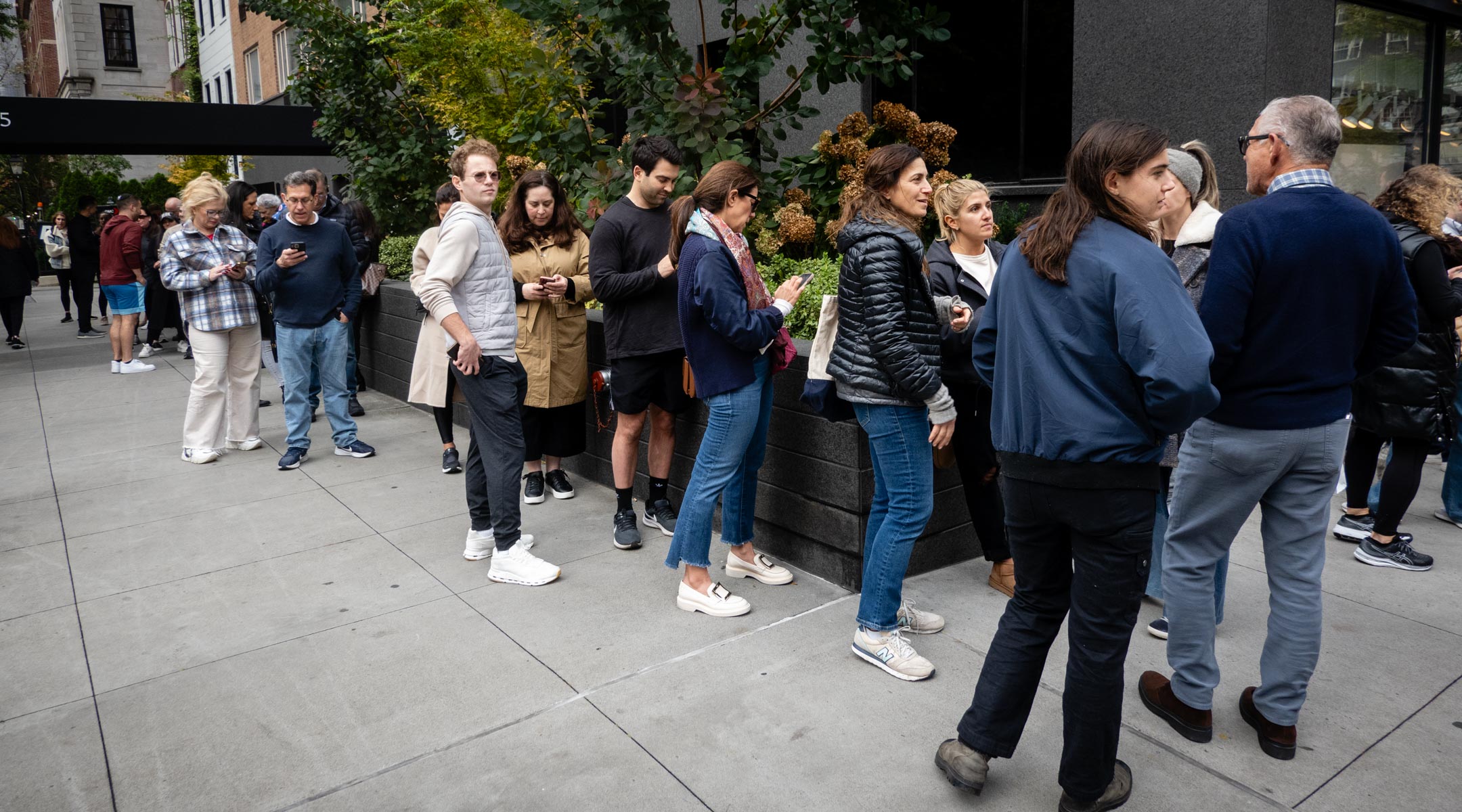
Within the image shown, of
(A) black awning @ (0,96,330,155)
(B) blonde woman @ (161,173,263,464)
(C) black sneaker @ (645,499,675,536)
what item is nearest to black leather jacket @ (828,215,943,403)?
(C) black sneaker @ (645,499,675,536)

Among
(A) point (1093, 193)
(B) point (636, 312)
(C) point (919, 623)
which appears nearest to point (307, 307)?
(B) point (636, 312)

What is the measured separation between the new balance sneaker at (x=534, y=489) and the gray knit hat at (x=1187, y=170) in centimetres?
397

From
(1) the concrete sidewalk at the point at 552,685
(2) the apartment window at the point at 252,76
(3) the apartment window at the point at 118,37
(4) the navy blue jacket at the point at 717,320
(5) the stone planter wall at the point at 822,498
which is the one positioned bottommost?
(1) the concrete sidewalk at the point at 552,685

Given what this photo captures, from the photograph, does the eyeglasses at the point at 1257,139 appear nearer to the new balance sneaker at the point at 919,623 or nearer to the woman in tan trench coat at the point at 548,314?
the new balance sneaker at the point at 919,623

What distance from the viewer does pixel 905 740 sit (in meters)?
3.43

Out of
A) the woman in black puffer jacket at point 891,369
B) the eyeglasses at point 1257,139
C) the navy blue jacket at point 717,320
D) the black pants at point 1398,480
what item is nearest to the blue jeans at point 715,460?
the navy blue jacket at point 717,320

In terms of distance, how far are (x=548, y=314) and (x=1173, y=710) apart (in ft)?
13.1

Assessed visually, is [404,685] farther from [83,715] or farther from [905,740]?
[905,740]

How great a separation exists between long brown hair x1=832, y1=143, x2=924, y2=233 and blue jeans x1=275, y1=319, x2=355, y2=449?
16.6 feet

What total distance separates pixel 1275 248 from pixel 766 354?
214 cm

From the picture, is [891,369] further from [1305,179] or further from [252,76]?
[252,76]

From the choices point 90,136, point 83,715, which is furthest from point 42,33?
point 83,715

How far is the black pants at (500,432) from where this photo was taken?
4.82m

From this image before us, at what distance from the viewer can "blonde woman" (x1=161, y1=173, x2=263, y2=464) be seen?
24.2ft
